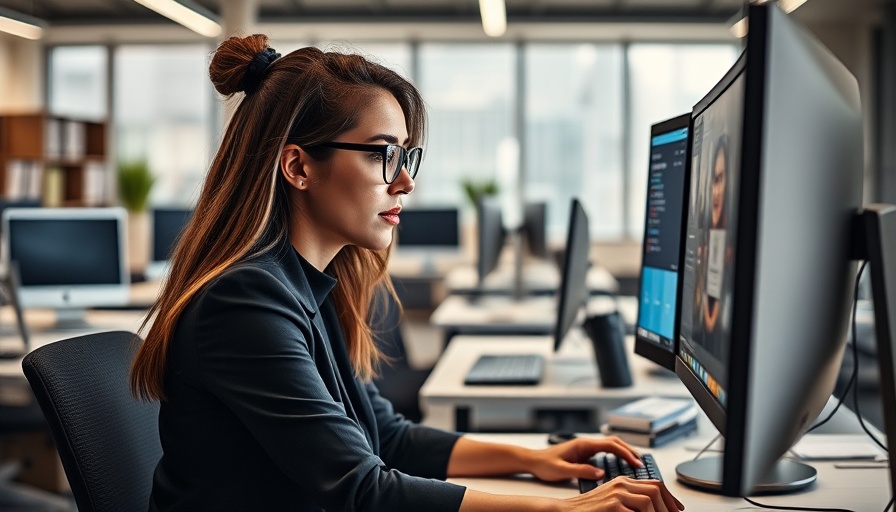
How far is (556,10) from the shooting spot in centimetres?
791

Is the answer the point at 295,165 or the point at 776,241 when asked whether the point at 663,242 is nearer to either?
the point at 295,165

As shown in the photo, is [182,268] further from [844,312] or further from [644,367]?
[644,367]

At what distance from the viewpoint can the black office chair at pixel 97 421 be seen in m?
1.20

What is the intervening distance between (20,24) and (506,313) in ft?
9.35

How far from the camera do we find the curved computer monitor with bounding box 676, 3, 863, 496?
758mm

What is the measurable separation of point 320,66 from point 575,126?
24.1 feet

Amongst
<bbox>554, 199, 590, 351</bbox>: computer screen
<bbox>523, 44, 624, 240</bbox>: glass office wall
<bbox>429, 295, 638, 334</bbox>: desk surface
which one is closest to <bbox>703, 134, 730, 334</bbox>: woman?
<bbox>554, 199, 590, 351</bbox>: computer screen

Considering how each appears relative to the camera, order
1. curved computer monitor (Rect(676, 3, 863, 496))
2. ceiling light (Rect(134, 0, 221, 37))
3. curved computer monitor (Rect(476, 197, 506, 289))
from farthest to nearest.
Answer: ceiling light (Rect(134, 0, 221, 37)), curved computer monitor (Rect(476, 197, 506, 289)), curved computer monitor (Rect(676, 3, 863, 496))

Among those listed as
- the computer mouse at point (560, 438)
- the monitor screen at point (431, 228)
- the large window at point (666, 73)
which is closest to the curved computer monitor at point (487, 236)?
the monitor screen at point (431, 228)

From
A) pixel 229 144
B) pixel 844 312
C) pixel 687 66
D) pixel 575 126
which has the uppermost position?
pixel 687 66

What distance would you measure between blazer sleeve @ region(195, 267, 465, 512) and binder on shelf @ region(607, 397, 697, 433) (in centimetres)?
63

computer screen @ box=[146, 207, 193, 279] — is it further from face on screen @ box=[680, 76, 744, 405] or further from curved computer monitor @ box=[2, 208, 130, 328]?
face on screen @ box=[680, 76, 744, 405]

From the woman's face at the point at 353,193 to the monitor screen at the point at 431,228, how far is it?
182 inches

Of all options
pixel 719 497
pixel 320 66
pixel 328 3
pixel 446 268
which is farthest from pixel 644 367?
pixel 328 3
